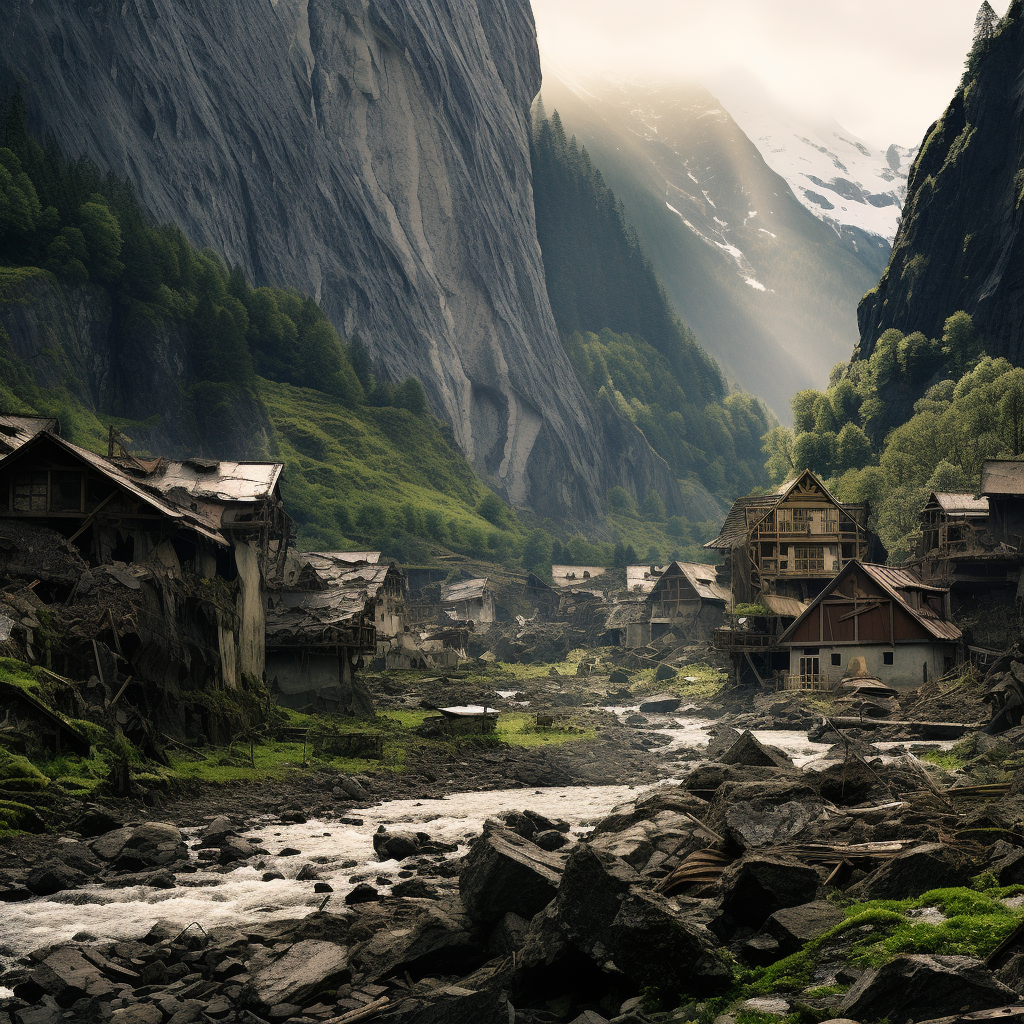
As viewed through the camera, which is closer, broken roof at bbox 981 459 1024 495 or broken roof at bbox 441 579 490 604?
broken roof at bbox 981 459 1024 495

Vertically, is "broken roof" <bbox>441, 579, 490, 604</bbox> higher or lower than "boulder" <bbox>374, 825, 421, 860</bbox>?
higher

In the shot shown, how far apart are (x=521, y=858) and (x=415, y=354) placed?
17030 centimetres

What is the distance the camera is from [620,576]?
142m

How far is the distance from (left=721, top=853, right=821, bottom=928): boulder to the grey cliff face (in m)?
135

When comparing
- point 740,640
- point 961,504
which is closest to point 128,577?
point 740,640

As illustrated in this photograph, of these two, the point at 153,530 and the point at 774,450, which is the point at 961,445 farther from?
the point at 774,450

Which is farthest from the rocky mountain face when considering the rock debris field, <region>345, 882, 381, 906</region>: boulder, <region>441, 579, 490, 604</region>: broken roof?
<region>345, 882, 381, 906</region>: boulder

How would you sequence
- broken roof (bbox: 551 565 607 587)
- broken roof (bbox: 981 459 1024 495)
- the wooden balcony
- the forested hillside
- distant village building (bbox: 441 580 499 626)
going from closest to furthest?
broken roof (bbox: 981 459 1024 495) → the wooden balcony → the forested hillside → distant village building (bbox: 441 580 499 626) → broken roof (bbox: 551 565 607 587)

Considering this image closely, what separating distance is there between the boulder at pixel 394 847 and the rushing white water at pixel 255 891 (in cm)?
29

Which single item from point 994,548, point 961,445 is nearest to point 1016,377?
point 961,445

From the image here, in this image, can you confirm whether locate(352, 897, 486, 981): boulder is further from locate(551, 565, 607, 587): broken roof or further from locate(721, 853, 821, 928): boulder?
locate(551, 565, 607, 587): broken roof

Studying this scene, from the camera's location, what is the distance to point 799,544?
240 feet

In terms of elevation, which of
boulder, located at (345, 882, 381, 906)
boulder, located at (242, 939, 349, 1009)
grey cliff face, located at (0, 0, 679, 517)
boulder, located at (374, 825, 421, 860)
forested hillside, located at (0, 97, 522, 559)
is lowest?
boulder, located at (374, 825, 421, 860)

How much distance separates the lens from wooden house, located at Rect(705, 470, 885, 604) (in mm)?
72062
